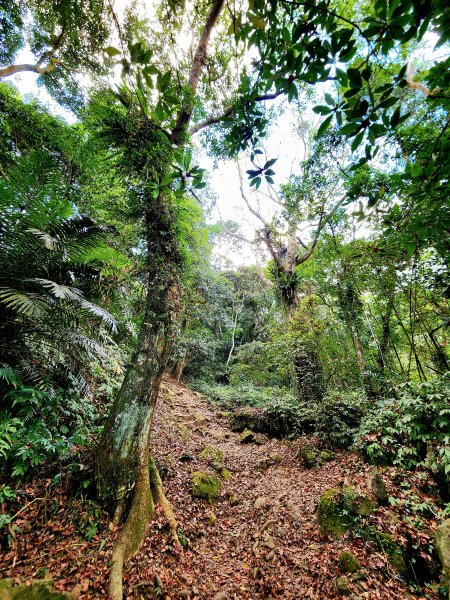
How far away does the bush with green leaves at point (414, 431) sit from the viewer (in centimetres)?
372

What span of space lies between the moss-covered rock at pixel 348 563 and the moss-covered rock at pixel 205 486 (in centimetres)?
219

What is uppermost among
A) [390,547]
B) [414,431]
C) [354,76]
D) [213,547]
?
[354,76]

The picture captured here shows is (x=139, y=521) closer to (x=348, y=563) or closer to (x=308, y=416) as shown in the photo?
(x=348, y=563)

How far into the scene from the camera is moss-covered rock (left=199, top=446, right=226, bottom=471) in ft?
17.8

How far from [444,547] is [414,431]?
1.48 meters

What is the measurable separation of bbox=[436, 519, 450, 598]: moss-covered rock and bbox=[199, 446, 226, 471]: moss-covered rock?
3632mm

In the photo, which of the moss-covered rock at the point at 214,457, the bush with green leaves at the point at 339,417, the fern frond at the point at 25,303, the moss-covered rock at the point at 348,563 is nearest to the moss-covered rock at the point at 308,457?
the bush with green leaves at the point at 339,417

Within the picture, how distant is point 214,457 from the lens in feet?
18.7

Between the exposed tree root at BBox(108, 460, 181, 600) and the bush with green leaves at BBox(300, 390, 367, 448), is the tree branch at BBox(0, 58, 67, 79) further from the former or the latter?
the bush with green leaves at BBox(300, 390, 367, 448)

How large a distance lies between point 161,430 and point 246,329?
1215cm

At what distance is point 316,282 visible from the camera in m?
8.08

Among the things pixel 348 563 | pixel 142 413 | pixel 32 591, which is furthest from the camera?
pixel 142 413

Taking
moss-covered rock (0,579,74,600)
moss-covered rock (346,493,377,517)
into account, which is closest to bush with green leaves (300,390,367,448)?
moss-covered rock (346,493,377,517)

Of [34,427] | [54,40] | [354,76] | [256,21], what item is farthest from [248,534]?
[54,40]
